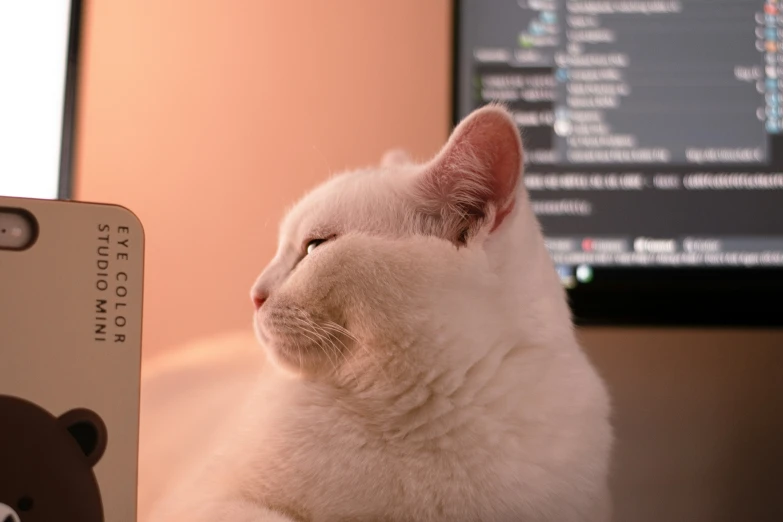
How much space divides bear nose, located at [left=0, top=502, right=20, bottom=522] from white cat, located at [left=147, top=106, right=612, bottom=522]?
0.52ft

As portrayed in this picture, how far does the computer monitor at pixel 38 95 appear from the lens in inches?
46.0

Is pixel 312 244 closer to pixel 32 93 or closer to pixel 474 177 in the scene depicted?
pixel 474 177

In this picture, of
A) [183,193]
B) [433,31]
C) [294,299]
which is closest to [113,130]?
[183,193]

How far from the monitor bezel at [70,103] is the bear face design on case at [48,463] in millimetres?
880

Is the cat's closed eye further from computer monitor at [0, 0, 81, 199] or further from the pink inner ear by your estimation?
computer monitor at [0, 0, 81, 199]

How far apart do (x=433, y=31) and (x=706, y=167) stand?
0.58m

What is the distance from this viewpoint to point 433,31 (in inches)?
51.2

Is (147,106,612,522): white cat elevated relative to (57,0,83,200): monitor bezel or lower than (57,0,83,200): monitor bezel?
lower

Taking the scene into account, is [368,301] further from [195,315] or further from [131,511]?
[195,315]

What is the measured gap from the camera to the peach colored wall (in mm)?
1292

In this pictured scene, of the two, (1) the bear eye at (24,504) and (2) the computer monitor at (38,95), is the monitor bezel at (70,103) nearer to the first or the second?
(2) the computer monitor at (38,95)

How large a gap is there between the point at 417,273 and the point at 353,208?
0.41ft

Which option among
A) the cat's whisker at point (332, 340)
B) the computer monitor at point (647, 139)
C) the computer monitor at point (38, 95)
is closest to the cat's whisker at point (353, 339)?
the cat's whisker at point (332, 340)

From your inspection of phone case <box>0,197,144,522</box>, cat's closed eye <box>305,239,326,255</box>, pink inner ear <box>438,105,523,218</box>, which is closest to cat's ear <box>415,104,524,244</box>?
pink inner ear <box>438,105,523,218</box>
